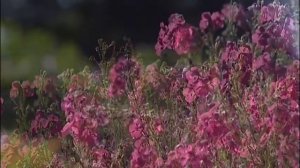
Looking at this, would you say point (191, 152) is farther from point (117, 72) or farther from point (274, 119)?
point (117, 72)

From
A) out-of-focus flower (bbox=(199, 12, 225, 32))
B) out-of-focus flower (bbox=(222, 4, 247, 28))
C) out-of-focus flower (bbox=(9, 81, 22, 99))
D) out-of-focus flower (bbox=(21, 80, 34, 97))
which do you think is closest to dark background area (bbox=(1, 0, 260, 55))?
out-of-focus flower (bbox=(222, 4, 247, 28))

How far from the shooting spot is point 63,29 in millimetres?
8867

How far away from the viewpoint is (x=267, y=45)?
3.70 m

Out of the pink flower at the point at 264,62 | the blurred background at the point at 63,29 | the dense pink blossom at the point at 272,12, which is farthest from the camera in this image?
the blurred background at the point at 63,29

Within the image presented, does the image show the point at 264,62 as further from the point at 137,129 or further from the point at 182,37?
the point at 137,129

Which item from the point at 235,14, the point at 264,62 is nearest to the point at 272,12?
the point at 264,62

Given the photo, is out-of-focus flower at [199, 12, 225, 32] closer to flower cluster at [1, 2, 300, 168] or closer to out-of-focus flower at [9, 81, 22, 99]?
flower cluster at [1, 2, 300, 168]

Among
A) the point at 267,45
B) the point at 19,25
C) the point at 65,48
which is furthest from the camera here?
the point at 19,25

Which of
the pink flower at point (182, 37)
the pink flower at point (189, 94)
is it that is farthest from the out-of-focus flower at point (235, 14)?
the pink flower at point (189, 94)

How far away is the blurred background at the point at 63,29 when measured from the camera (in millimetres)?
7270

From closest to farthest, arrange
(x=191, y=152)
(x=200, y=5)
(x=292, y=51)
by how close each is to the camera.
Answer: (x=191, y=152), (x=292, y=51), (x=200, y=5)

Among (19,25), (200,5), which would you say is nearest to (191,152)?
(200,5)

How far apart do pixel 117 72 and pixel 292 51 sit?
0.97 metres

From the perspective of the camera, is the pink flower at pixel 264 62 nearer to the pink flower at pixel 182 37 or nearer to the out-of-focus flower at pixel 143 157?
the pink flower at pixel 182 37
